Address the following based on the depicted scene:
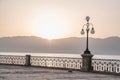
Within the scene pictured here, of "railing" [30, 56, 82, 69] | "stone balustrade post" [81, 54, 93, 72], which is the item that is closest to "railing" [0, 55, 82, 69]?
"railing" [30, 56, 82, 69]

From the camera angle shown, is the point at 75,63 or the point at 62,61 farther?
the point at 75,63

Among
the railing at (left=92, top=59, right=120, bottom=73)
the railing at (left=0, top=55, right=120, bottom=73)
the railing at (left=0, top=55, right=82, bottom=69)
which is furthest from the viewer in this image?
the railing at (left=0, top=55, right=82, bottom=69)

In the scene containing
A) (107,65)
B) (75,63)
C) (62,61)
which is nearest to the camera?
(107,65)

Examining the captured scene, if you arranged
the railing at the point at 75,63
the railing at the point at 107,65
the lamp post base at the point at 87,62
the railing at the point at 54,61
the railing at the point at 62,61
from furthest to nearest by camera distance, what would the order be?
the railing at the point at 54,61
the railing at the point at 62,61
the railing at the point at 75,63
the lamp post base at the point at 87,62
the railing at the point at 107,65

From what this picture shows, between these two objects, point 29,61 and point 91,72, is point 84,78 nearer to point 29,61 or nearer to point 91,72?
point 91,72

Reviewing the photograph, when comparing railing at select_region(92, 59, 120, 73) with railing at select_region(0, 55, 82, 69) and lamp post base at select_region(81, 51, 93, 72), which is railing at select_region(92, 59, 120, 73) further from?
railing at select_region(0, 55, 82, 69)

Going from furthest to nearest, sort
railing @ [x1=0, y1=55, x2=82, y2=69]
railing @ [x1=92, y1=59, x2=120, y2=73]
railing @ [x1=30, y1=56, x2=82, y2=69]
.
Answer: railing @ [x1=0, y1=55, x2=82, y2=69]
railing @ [x1=30, y1=56, x2=82, y2=69]
railing @ [x1=92, y1=59, x2=120, y2=73]

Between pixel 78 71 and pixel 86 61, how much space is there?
3.67ft

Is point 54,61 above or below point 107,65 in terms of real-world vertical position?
above

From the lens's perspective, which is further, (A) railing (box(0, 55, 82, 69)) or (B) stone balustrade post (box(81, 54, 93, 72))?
(A) railing (box(0, 55, 82, 69))

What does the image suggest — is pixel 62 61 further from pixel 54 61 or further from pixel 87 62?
pixel 87 62

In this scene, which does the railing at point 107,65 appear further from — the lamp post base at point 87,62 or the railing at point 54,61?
the railing at point 54,61

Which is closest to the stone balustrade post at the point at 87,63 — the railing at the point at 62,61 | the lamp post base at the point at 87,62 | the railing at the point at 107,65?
the lamp post base at the point at 87,62

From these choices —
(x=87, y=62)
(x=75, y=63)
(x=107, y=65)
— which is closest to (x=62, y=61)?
(x=75, y=63)
